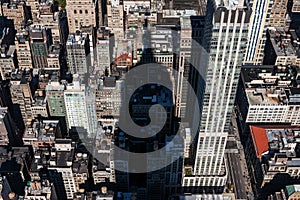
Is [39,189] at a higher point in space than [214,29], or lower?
lower

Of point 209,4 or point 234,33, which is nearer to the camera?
point 234,33

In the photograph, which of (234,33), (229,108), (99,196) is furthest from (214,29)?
(99,196)

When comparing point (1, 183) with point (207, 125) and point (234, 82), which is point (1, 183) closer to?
point (207, 125)

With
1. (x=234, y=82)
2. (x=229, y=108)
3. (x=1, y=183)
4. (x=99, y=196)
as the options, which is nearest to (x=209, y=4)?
(x=234, y=82)

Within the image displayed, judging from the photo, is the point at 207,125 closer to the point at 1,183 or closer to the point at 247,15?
the point at 247,15

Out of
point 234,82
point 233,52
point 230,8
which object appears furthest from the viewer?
point 234,82

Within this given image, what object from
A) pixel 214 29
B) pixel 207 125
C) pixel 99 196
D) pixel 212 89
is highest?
pixel 214 29

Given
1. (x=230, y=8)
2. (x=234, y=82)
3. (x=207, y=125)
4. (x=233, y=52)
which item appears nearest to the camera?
(x=230, y=8)

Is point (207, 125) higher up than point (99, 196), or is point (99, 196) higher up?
point (207, 125)

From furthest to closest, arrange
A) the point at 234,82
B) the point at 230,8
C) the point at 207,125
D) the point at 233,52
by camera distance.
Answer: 1. the point at 207,125
2. the point at 234,82
3. the point at 233,52
4. the point at 230,8
